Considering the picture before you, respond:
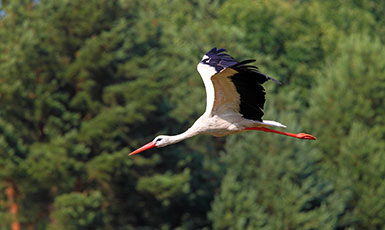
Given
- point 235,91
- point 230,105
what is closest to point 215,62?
point 230,105

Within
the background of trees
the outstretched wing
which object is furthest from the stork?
the background of trees

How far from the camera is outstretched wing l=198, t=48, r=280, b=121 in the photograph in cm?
1088

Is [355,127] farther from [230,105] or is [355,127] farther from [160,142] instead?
[230,105]

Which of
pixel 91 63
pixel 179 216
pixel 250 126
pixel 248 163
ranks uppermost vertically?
pixel 250 126

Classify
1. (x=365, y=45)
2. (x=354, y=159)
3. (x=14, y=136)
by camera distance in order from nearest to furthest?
1. (x=14, y=136)
2. (x=354, y=159)
3. (x=365, y=45)

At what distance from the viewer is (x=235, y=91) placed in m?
11.4

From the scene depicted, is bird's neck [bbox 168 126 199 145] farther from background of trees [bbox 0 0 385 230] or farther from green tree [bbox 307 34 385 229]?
green tree [bbox 307 34 385 229]

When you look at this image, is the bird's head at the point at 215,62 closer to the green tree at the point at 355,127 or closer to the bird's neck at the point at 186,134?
the bird's neck at the point at 186,134

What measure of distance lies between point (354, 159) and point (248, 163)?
482 centimetres

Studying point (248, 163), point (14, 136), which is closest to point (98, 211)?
point (14, 136)

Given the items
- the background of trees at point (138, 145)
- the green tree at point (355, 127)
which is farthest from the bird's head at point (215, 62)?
the green tree at point (355, 127)

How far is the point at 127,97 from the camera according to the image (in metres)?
28.3

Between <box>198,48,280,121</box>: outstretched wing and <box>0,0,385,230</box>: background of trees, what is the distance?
15052 millimetres

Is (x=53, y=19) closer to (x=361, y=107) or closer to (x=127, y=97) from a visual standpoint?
(x=127, y=97)
